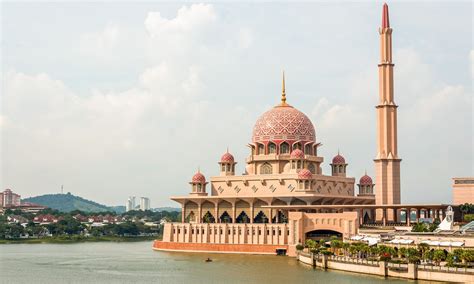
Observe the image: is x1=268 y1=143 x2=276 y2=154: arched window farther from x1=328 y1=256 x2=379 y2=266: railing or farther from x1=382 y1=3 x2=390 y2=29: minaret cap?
x1=328 y1=256 x2=379 y2=266: railing

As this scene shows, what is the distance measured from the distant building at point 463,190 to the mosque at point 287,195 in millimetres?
2389

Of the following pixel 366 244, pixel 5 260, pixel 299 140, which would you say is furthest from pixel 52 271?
pixel 299 140

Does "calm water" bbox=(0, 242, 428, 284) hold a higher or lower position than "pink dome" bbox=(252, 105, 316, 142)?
lower

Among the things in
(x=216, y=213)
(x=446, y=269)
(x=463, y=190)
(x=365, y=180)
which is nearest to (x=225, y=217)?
(x=216, y=213)

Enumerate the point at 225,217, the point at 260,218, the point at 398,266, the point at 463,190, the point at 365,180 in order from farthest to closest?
the point at 365,180
the point at 225,217
the point at 260,218
the point at 463,190
the point at 398,266

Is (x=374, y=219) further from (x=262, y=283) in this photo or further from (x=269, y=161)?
(x=262, y=283)

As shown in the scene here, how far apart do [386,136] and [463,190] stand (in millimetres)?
8672

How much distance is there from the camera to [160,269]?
63719 millimetres

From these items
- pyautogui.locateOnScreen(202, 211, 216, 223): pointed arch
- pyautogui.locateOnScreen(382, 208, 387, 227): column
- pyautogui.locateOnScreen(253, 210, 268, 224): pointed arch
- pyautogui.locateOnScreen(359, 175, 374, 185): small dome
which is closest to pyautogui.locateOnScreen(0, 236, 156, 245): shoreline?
pyautogui.locateOnScreen(202, 211, 216, 223): pointed arch

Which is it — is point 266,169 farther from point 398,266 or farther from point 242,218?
point 398,266

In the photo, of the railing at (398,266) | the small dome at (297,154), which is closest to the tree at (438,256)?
the railing at (398,266)

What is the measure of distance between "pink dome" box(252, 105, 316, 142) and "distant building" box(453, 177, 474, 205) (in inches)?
649

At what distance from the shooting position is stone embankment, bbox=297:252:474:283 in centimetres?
4979

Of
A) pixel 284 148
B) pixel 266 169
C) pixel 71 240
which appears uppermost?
pixel 284 148
